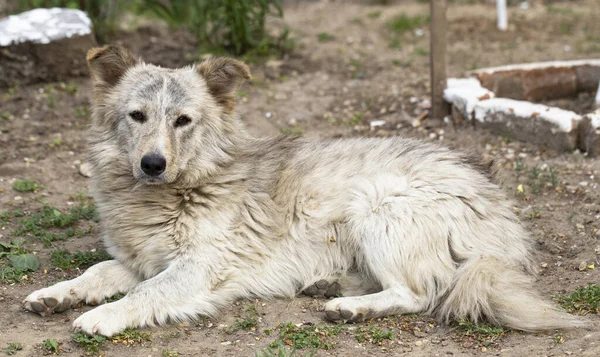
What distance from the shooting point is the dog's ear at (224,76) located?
4945mm

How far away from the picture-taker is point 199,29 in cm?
948

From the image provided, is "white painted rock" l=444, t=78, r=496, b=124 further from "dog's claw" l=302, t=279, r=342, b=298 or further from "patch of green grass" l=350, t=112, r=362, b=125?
"dog's claw" l=302, t=279, r=342, b=298

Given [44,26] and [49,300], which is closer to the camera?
[49,300]

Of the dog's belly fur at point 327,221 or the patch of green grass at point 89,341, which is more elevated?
the dog's belly fur at point 327,221

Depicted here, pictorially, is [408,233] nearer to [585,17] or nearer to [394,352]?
[394,352]

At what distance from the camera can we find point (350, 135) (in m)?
7.65

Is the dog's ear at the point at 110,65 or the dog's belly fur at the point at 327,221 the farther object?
the dog's ear at the point at 110,65

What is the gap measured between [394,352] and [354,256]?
3.18ft

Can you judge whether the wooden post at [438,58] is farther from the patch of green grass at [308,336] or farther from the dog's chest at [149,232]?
the patch of green grass at [308,336]

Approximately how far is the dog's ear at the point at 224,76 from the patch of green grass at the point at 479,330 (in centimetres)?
206

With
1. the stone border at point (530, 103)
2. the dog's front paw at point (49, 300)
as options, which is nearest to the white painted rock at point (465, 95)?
the stone border at point (530, 103)

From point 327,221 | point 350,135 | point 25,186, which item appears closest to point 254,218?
point 327,221

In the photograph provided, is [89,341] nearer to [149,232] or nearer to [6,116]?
[149,232]

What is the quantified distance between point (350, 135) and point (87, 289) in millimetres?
3652
